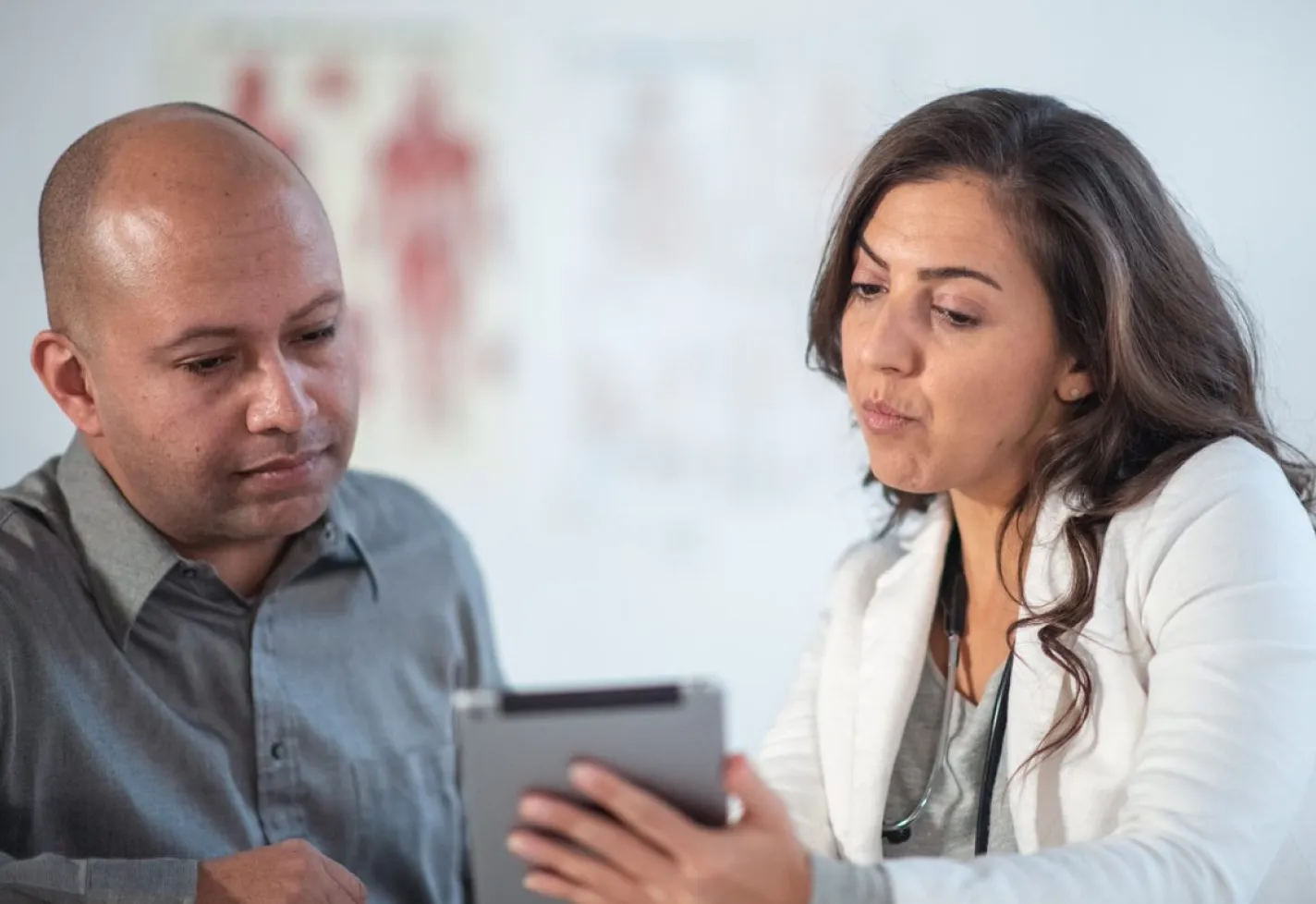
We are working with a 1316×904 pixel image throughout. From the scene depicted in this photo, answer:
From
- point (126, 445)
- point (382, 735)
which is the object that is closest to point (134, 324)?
point (126, 445)

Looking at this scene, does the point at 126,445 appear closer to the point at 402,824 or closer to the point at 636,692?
the point at 402,824

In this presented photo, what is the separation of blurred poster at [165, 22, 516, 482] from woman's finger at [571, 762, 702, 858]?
2109 millimetres

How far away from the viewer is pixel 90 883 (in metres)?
1.51

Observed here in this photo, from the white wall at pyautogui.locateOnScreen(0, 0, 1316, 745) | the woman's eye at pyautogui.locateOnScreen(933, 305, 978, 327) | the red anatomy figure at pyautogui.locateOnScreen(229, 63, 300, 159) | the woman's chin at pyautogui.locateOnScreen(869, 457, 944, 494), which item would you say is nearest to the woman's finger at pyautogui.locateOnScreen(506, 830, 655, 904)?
the woman's chin at pyautogui.locateOnScreen(869, 457, 944, 494)

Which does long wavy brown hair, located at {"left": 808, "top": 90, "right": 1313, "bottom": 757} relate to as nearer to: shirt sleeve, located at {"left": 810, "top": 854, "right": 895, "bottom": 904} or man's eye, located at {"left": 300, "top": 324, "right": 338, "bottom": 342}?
shirt sleeve, located at {"left": 810, "top": 854, "right": 895, "bottom": 904}

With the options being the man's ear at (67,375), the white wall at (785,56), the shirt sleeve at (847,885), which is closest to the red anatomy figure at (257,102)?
the white wall at (785,56)

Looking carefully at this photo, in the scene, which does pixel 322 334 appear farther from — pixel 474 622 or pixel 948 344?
pixel 948 344

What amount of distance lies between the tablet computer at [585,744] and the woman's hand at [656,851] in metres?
0.01

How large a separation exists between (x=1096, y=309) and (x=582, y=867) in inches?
33.1

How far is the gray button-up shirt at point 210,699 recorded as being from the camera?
164cm

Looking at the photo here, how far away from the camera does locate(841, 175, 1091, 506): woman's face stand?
5.18 feet

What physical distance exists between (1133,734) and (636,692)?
615mm

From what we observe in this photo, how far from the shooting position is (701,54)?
3.20 metres

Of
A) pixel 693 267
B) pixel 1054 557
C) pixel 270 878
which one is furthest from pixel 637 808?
pixel 693 267
